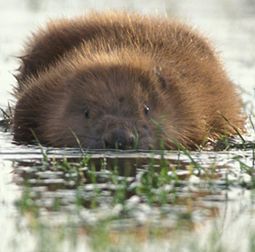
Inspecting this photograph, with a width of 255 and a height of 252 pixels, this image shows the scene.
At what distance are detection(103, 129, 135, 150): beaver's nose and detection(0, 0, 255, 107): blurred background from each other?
13.7ft

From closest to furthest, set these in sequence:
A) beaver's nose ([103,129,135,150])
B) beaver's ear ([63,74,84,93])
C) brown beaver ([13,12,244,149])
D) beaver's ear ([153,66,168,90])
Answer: beaver's nose ([103,129,135,150])
brown beaver ([13,12,244,149])
beaver's ear ([63,74,84,93])
beaver's ear ([153,66,168,90])

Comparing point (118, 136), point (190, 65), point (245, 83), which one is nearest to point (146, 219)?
point (118, 136)

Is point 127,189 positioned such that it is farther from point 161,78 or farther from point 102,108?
point 161,78

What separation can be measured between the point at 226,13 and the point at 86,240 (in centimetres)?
Result: 1335

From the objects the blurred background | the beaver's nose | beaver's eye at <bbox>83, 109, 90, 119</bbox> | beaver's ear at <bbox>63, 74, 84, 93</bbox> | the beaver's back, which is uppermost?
the blurred background

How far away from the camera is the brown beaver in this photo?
9.22 meters

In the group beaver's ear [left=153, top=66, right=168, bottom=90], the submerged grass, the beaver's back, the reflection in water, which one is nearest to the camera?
the submerged grass

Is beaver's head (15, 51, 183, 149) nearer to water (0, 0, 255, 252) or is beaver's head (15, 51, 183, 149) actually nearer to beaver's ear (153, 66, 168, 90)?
beaver's ear (153, 66, 168, 90)

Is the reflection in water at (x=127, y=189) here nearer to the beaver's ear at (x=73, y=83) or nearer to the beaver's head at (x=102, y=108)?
the beaver's head at (x=102, y=108)

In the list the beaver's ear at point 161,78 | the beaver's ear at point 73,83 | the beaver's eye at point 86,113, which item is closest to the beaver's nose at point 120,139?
the beaver's eye at point 86,113

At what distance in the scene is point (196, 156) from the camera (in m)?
8.98

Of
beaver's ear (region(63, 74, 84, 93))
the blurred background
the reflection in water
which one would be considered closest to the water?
the reflection in water

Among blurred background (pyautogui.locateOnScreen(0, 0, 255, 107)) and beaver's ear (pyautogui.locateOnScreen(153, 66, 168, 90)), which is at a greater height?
blurred background (pyautogui.locateOnScreen(0, 0, 255, 107))

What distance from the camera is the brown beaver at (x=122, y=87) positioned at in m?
9.22
